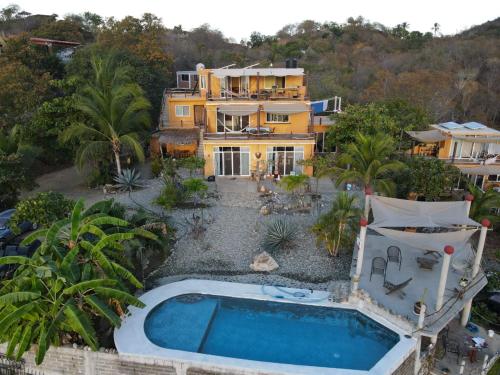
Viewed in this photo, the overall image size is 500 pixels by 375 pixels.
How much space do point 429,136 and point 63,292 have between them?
24.2m

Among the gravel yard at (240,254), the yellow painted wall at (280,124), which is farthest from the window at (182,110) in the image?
the gravel yard at (240,254)

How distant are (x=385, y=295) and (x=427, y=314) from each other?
1464mm

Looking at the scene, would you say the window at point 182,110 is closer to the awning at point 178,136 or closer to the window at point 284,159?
the awning at point 178,136

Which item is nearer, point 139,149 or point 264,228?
point 264,228

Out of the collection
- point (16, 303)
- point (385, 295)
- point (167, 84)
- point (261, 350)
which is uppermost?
point (167, 84)

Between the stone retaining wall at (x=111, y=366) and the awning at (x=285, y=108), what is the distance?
1803 centimetres

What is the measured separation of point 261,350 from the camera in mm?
11695

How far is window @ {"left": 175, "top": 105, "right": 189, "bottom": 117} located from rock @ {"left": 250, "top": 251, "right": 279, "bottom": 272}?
2006 cm

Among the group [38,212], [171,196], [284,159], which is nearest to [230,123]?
[284,159]

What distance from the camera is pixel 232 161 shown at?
2617 cm

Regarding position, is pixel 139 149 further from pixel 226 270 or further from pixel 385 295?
pixel 385 295

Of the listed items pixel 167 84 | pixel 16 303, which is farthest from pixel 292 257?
pixel 167 84

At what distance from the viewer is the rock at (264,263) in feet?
52.5

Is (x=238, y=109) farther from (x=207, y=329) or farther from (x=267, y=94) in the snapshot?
(x=207, y=329)
